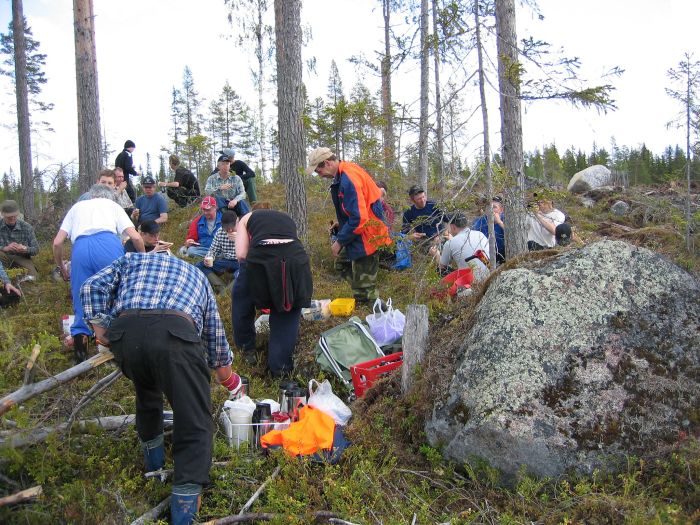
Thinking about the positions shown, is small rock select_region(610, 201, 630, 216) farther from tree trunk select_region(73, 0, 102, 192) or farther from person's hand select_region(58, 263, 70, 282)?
person's hand select_region(58, 263, 70, 282)

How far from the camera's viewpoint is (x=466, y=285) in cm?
577

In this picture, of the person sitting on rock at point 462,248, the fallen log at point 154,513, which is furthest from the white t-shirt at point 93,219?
the person sitting on rock at point 462,248

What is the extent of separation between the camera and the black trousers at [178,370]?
10.1ft

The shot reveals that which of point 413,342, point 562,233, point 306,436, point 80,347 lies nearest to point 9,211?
point 80,347

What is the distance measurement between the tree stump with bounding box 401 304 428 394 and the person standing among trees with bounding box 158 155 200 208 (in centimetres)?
1020

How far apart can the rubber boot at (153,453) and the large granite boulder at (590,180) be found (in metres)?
21.6

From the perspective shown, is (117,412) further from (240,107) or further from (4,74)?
(240,107)

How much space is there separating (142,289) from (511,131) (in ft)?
16.0

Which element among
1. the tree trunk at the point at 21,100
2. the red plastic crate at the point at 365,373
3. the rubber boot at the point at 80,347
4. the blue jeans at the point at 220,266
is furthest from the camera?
the tree trunk at the point at 21,100

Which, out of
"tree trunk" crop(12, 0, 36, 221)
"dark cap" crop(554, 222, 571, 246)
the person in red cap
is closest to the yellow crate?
"dark cap" crop(554, 222, 571, 246)

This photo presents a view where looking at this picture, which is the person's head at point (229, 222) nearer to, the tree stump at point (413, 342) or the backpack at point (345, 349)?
the backpack at point (345, 349)

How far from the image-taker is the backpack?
5355mm

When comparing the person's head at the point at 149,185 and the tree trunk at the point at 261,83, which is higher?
the tree trunk at the point at 261,83

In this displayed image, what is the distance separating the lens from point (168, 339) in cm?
309
